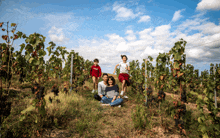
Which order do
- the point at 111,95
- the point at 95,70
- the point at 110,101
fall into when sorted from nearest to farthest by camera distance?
the point at 110,101 → the point at 111,95 → the point at 95,70

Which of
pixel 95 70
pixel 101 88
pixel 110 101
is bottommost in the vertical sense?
pixel 110 101

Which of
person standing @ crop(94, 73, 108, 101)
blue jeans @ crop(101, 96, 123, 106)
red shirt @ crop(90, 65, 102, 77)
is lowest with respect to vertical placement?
blue jeans @ crop(101, 96, 123, 106)

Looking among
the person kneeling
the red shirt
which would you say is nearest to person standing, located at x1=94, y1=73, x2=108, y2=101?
the person kneeling

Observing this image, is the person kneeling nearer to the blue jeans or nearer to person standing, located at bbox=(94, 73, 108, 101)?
the blue jeans

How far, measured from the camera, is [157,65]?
393 centimetres

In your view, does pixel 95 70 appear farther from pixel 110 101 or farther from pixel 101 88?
pixel 110 101

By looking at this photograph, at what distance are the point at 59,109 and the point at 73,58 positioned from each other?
3.69 metres

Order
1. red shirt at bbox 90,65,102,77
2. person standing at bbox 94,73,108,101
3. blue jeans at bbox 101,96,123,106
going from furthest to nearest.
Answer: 1. red shirt at bbox 90,65,102,77
2. person standing at bbox 94,73,108,101
3. blue jeans at bbox 101,96,123,106

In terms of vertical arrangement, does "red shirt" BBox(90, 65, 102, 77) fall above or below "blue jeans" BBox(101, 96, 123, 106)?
above

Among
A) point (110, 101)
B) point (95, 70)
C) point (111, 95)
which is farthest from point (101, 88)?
point (95, 70)

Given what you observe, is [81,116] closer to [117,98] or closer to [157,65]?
[117,98]

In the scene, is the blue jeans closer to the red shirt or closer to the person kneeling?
the person kneeling

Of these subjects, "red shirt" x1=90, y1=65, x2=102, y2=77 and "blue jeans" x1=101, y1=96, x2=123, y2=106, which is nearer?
"blue jeans" x1=101, y1=96, x2=123, y2=106

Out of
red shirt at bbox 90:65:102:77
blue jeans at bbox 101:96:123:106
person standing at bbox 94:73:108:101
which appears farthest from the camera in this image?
red shirt at bbox 90:65:102:77
